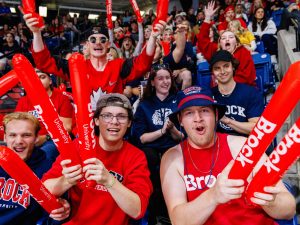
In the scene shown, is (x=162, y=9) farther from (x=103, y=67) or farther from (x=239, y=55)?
(x=239, y=55)

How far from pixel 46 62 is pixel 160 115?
111 cm

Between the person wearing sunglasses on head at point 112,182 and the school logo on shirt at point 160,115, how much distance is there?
3.38ft

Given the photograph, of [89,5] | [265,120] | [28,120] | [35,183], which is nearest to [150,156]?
[28,120]

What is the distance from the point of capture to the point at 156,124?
3289 mm

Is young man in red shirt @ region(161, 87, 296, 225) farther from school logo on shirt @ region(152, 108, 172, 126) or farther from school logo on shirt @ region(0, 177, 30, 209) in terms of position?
school logo on shirt @ region(152, 108, 172, 126)

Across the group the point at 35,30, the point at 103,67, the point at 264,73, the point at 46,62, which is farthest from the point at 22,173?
the point at 264,73

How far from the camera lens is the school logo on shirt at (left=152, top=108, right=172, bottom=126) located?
3.30 m

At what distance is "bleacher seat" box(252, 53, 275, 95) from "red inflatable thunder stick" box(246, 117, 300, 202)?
12.6 ft

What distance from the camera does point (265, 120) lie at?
108 cm

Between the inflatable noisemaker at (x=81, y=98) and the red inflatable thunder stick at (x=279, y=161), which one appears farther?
the inflatable noisemaker at (x=81, y=98)

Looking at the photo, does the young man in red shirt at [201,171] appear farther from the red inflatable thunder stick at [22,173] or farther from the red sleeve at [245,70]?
the red sleeve at [245,70]

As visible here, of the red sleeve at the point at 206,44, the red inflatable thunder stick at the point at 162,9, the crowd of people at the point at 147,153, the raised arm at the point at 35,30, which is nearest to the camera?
the crowd of people at the point at 147,153

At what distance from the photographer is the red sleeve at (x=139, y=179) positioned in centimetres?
199

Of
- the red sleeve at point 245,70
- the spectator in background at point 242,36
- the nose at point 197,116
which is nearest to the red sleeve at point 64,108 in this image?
the nose at point 197,116
